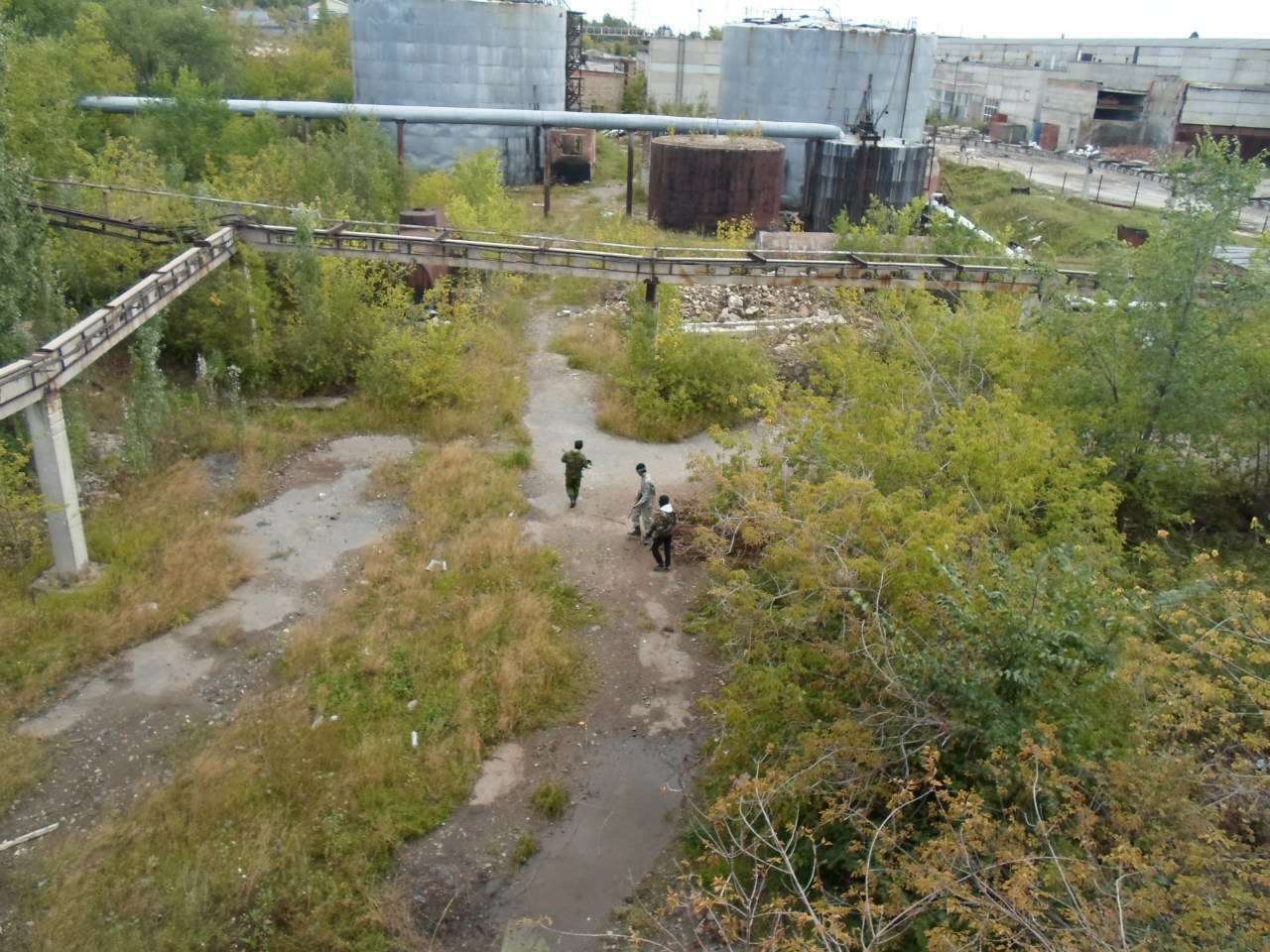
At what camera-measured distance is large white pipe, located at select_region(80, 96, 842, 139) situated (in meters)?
25.8

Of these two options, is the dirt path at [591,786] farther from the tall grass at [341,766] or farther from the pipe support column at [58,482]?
the pipe support column at [58,482]

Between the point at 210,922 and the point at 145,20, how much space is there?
31.9 meters

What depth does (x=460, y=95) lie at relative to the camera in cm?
3066

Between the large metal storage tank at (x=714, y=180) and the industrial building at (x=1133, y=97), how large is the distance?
35.6 meters

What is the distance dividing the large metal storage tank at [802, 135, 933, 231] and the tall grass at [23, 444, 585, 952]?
19.8 meters

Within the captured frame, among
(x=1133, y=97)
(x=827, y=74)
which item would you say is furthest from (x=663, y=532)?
(x=1133, y=97)

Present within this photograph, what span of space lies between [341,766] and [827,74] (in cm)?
2844

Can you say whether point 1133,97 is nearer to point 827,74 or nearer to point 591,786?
point 827,74

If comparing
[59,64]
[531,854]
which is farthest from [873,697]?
[59,64]

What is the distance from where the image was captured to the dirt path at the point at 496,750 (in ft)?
24.5

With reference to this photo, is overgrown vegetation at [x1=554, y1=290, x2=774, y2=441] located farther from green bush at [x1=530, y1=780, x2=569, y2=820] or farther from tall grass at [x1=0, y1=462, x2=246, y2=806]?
green bush at [x1=530, y1=780, x2=569, y2=820]

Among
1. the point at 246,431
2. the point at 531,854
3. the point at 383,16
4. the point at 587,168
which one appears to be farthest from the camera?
the point at 587,168

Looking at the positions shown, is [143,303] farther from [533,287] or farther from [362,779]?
[533,287]

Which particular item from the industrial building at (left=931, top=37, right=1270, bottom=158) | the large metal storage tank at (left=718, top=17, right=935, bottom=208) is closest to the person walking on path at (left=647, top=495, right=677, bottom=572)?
the large metal storage tank at (left=718, top=17, right=935, bottom=208)
